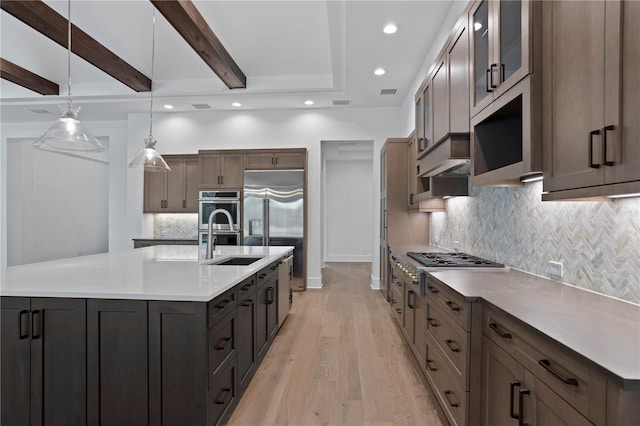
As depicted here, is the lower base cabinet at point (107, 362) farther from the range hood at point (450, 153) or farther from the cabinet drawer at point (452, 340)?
the range hood at point (450, 153)

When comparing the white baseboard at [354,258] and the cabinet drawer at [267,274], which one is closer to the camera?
the cabinet drawer at [267,274]

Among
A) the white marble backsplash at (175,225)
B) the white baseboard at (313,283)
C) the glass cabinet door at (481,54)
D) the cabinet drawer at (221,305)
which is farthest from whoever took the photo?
the white marble backsplash at (175,225)

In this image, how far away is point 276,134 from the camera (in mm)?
5902

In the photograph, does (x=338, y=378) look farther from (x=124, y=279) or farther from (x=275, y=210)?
(x=275, y=210)

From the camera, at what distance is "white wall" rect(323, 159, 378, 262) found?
29.2 ft

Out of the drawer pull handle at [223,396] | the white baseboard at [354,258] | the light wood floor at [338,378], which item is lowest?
the light wood floor at [338,378]

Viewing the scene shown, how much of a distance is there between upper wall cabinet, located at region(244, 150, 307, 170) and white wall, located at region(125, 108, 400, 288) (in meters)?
0.31

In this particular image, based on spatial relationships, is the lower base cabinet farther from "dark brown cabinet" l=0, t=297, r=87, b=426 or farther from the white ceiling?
the white ceiling

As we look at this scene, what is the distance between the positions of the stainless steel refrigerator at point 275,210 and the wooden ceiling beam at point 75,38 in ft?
7.27

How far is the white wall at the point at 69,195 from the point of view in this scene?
650 cm

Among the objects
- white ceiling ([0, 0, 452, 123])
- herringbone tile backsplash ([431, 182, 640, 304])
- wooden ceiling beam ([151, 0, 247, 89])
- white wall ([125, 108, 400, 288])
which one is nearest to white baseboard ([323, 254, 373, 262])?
white wall ([125, 108, 400, 288])

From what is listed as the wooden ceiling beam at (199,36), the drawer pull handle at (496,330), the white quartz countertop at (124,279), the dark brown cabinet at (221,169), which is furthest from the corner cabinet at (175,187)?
the drawer pull handle at (496,330)

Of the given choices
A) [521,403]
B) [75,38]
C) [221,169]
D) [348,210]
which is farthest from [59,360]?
[348,210]

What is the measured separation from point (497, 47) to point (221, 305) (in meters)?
2.09
